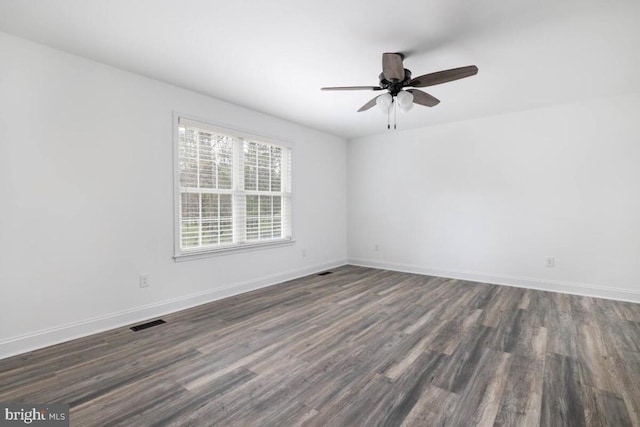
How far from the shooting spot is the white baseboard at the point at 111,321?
2.44 metres

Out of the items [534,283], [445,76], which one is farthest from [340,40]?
[534,283]

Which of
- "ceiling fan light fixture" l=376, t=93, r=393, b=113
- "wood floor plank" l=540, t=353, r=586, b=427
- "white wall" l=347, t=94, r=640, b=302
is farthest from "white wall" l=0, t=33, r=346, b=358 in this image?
"wood floor plank" l=540, t=353, r=586, b=427

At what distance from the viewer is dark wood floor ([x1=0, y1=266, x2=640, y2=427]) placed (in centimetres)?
173

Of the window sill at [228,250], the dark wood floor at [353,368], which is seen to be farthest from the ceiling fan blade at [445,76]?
the window sill at [228,250]

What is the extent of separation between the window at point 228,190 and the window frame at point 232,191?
1cm

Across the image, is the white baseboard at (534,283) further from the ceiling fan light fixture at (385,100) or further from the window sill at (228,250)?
the ceiling fan light fixture at (385,100)

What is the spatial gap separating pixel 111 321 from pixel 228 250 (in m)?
1.44

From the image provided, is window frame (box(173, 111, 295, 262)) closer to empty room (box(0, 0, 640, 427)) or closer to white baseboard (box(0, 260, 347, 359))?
empty room (box(0, 0, 640, 427))

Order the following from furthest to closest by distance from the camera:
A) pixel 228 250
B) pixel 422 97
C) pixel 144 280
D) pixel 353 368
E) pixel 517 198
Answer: pixel 517 198 → pixel 228 250 → pixel 144 280 → pixel 422 97 → pixel 353 368

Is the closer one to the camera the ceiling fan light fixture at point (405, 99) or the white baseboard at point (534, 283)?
the ceiling fan light fixture at point (405, 99)

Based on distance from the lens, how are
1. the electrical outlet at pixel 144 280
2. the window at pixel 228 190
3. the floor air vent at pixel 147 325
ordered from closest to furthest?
the floor air vent at pixel 147 325 < the electrical outlet at pixel 144 280 < the window at pixel 228 190

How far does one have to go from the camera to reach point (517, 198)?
443 centimetres

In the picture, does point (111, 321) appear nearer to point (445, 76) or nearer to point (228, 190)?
point (228, 190)

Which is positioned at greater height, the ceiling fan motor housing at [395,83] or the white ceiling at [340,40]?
the white ceiling at [340,40]
